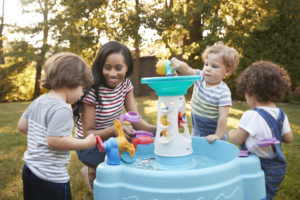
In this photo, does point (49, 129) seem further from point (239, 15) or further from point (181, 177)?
point (239, 15)

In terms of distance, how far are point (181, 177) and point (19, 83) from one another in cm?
1217

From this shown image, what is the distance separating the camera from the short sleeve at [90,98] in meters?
1.98

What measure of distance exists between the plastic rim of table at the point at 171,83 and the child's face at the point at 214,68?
58 centimetres

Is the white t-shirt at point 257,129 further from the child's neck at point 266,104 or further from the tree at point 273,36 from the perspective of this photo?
the tree at point 273,36

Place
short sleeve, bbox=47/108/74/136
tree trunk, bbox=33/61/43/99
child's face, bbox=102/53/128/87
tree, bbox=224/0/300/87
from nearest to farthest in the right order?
short sleeve, bbox=47/108/74/136 < child's face, bbox=102/53/128/87 < tree, bbox=224/0/300/87 < tree trunk, bbox=33/61/43/99

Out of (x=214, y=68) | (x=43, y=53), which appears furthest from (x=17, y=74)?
(x=214, y=68)

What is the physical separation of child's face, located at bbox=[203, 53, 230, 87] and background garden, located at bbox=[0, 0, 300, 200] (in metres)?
3.14

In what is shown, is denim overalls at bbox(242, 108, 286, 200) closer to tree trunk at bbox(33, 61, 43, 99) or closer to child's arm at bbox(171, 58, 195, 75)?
child's arm at bbox(171, 58, 195, 75)

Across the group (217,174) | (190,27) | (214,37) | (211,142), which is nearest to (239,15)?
(214,37)

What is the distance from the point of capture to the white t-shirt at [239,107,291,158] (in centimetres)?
162

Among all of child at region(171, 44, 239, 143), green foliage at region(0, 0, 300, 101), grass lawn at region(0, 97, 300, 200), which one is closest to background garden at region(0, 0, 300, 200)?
green foliage at region(0, 0, 300, 101)

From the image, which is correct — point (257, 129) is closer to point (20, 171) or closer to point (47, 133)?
point (47, 133)

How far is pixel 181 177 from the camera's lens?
1.25 metres

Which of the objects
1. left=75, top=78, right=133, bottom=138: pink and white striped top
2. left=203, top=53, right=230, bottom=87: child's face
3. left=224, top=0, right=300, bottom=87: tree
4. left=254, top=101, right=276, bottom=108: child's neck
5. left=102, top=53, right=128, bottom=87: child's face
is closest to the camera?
left=254, top=101, right=276, bottom=108: child's neck
